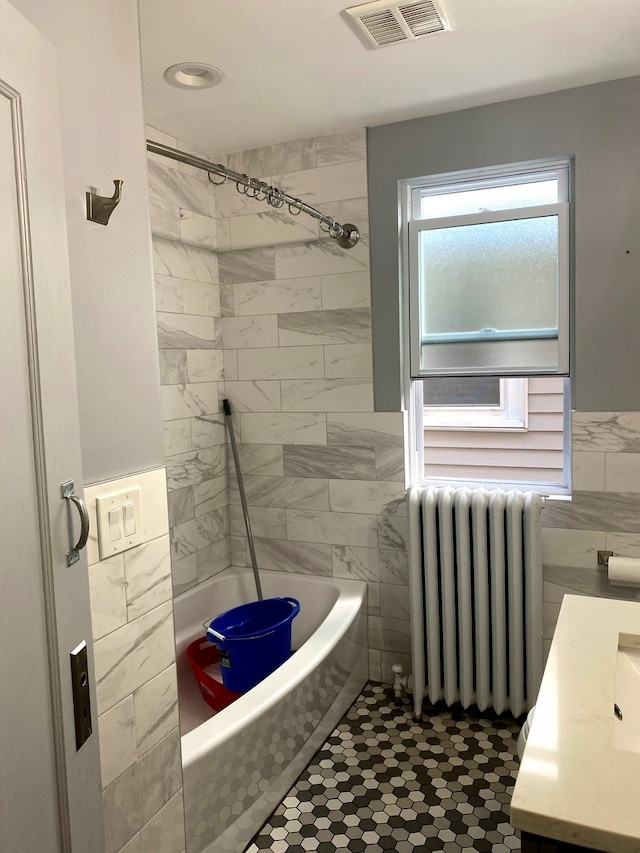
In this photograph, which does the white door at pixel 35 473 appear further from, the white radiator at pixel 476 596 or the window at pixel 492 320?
the window at pixel 492 320

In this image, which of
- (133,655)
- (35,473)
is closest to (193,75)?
(35,473)

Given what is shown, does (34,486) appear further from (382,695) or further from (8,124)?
(382,695)

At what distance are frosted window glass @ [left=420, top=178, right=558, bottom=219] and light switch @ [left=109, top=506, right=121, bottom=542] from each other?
2.05m

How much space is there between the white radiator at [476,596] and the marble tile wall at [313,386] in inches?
7.6

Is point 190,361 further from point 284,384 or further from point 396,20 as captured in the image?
point 396,20

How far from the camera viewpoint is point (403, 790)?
229 cm

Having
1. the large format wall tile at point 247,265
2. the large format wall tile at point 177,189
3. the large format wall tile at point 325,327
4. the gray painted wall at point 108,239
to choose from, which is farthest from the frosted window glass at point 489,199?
the gray painted wall at point 108,239

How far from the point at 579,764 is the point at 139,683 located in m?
0.94

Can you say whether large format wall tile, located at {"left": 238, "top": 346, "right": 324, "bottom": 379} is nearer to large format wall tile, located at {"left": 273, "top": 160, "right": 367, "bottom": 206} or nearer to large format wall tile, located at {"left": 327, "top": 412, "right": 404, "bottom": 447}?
large format wall tile, located at {"left": 327, "top": 412, "right": 404, "bottom": 447}

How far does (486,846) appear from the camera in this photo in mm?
2021

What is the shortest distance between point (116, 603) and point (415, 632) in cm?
167

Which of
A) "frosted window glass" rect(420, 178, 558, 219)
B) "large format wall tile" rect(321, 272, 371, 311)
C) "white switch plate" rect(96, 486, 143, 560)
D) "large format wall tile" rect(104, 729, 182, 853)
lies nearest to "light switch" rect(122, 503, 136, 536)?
"white switch plate" rect(96, 486, 143, 560)

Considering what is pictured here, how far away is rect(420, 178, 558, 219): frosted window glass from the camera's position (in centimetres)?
267

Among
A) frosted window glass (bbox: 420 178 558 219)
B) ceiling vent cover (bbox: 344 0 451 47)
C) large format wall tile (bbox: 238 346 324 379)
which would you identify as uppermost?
ceiling vent cover (bbox: 344 0 451 47)
